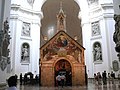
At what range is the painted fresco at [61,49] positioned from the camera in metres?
15.5

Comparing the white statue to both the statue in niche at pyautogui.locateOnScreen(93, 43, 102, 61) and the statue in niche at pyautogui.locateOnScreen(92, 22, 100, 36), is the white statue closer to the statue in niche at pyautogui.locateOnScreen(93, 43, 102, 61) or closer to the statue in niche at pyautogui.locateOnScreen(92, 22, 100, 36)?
the statue in niche at pyautogui.locateOnScreen(93, 43, 102, 61)

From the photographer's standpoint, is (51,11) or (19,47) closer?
(19,47)

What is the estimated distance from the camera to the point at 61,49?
15.5m

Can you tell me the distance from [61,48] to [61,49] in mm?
137

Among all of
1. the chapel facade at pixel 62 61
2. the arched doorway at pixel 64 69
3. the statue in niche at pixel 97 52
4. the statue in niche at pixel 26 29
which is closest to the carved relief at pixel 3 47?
the chapel facade at pixel 62 61

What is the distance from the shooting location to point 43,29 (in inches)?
1366

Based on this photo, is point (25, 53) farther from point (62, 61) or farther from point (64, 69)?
point (64, 69)

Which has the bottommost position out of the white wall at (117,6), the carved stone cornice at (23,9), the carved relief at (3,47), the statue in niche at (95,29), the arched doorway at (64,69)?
the arched doorway at (64,69)

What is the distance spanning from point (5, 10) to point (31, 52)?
1418cm

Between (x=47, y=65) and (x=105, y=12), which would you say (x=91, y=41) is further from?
(x=47, y=65)

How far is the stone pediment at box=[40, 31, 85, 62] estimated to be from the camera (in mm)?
15516

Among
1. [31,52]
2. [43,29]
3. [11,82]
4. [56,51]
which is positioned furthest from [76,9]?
[11,82]

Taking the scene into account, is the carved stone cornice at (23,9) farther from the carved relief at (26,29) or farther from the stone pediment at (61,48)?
the stone pediment at (61,48)

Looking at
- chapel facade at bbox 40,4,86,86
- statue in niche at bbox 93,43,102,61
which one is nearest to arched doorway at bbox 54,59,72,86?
chapel facade at bbox 40,4,86,86
